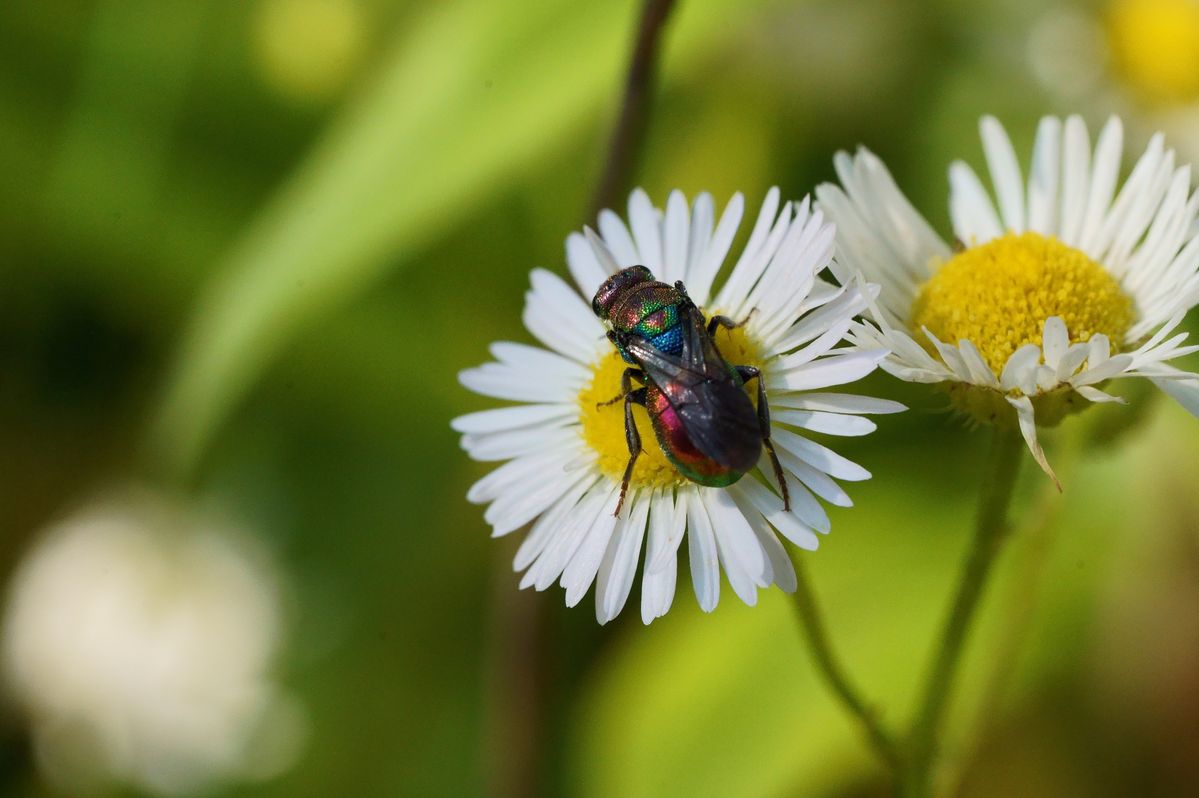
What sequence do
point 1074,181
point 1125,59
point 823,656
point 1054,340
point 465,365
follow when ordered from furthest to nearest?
1. point 1125,59
2. point 465,365
3. point 1074,181
4. point 823,656
5. point 1054,340

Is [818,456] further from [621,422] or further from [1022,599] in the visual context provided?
[1022,599]

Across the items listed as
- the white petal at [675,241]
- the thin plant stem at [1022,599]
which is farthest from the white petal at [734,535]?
the thin plant stem at [1022,599]

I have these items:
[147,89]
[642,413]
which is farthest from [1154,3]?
[147,89]

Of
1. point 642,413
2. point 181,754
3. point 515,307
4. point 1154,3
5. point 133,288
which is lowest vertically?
point 642,413

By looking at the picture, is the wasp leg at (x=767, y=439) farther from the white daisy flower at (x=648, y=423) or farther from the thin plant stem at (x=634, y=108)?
the thin plant stem at (x=634, y=108)

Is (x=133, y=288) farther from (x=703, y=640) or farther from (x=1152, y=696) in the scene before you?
(x=1152, y=696)

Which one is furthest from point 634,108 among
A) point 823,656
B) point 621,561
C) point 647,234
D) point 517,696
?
point 517,696
